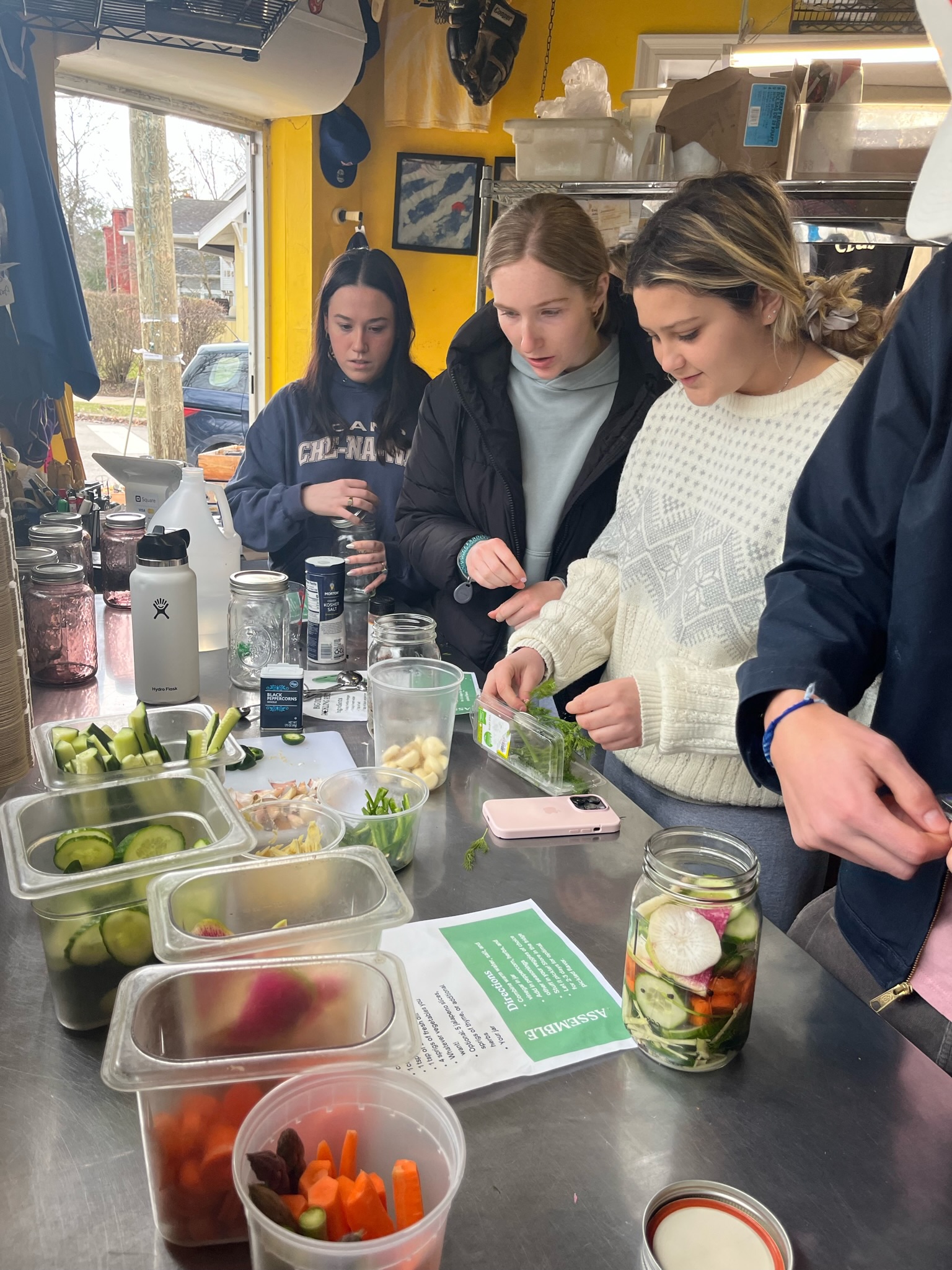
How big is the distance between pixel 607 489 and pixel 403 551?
0.50m

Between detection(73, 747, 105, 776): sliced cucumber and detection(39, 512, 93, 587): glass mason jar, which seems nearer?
detection(73, 747, 105, 776): sliced cucumber

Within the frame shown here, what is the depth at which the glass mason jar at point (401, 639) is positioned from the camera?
1.64m

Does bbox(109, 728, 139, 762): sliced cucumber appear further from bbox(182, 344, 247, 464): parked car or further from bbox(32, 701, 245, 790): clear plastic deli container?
bbox(182, 344, 247, 464): parked car

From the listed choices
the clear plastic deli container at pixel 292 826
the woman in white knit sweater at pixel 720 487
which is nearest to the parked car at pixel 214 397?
the woman in white knit sweater at pixel 720 487

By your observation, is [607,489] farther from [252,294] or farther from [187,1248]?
[252,294]

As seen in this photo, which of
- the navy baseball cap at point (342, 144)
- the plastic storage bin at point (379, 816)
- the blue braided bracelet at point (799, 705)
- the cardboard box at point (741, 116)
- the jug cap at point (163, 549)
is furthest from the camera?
the navy baseball cap at point (342, 144)

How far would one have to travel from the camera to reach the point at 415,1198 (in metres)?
0.58

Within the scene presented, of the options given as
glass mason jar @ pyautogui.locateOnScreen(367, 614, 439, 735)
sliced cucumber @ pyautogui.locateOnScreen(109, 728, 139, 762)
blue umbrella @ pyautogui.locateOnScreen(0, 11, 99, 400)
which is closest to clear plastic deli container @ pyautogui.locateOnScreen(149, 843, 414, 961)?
sliced cucumber @ pyautogui.locateOnScreen(109, 728, 139, 762)

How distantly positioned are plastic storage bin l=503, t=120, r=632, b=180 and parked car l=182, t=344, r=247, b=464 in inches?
96.2

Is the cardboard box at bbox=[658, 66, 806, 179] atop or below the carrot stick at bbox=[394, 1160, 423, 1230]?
atop

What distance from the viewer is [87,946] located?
2.71 ft

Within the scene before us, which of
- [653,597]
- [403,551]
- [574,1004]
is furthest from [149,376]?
[574,1004]

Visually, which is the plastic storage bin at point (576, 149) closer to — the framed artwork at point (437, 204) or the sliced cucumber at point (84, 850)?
the framed artwork at point (437, 204)

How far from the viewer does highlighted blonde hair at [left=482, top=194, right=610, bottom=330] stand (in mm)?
1826
